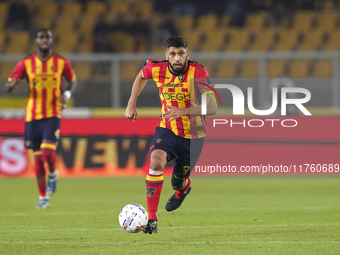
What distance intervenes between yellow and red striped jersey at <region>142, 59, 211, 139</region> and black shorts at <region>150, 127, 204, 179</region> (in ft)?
0.22

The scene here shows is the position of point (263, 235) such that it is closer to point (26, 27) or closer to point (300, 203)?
point (300, 203)

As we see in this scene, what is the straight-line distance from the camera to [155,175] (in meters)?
6.32

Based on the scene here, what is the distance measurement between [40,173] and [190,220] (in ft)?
8.66

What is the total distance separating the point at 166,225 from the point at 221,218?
0.89 metres

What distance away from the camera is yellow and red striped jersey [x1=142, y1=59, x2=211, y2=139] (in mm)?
6594

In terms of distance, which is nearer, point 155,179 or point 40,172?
point 155,179

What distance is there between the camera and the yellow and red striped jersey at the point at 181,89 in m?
6.59

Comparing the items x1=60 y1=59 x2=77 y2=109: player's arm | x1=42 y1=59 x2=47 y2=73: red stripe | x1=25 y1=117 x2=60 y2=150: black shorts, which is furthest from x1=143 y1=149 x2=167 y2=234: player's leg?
x1=42 y1=59 x2=47 y2=73: red stripe

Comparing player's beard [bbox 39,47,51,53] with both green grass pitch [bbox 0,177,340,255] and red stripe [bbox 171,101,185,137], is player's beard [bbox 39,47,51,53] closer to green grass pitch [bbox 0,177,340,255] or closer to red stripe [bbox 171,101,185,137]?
green grass pitch [bbox 0,177,340,255]

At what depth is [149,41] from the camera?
16938 mm

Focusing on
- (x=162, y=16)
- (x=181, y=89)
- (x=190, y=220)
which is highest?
(x=162, y=16)

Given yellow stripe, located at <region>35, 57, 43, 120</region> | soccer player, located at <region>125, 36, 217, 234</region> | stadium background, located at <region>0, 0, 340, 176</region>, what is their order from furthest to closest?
stadium background, located at <region>0, 0, 340, 176</region> → yellow stripe, located at <region>35, 57, 43, 120</region> → soccer player, located at <region>125, 36, 217, 234</region>

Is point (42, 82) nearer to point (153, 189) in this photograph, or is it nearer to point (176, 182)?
point (176, 182)

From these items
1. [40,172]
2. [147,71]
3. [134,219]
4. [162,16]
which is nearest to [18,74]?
[40,172]
